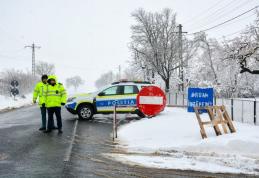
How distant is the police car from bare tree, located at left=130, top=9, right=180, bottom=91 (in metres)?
24.0

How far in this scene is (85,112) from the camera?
16.7 meters

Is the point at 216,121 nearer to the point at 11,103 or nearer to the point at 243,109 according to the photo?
the point at 243,109

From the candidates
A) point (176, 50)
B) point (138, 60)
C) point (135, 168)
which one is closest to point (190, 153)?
point (135, 168)

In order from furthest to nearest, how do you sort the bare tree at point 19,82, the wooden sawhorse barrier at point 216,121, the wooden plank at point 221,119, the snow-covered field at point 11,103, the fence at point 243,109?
1. the bare tree at point 19,82
2. the snow-covered field at point 11,103
3. the fence at point 243,109
4. the wooden plank at point 221,119
5. the wooden sawhorse barrier at point 216,121

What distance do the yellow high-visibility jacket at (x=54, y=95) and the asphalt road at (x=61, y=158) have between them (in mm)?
986

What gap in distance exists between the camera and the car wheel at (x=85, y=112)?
16.6m

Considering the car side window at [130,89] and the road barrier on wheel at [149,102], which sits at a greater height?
the car side window at [130,89]

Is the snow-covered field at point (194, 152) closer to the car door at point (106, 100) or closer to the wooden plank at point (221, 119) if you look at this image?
the wooden plank at point (221, 119)

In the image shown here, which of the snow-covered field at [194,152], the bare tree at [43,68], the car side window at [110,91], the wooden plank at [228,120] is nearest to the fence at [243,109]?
the car side window at [110,91]

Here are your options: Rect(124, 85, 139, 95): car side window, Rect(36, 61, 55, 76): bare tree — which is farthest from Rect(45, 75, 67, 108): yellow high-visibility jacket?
Rect(36, 61, 55, 76): bare tree

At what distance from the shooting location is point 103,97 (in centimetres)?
1677

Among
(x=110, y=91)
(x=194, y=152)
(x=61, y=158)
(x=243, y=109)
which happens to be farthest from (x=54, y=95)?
(x=243, y=109)

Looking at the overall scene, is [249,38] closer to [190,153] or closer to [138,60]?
[138,60]

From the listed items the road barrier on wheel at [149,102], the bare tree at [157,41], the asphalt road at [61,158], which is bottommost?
the asphalt road at [61,158]
